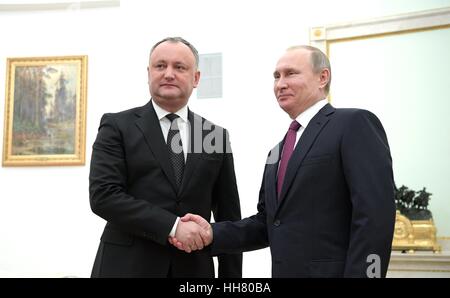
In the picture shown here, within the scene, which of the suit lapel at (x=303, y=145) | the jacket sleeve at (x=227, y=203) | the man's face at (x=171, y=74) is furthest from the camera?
the jacket sleeve at (x=227, y=203)

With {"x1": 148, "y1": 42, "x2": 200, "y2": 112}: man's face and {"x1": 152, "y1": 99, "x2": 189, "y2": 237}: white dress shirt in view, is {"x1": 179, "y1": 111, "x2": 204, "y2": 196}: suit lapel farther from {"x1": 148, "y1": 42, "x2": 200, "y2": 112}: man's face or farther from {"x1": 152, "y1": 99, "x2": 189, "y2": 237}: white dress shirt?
{"x1": 148, "y1": 42, "x2": 200, "y2": 112}: man's face

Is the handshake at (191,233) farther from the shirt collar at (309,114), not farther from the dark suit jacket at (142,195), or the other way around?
the shirt collar at (309,114)

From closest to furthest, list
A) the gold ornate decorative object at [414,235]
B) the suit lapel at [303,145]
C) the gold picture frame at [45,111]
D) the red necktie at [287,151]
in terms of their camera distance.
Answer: the suit lapel at [303,145]
the red necktie at [287,151]
the gold ornate decorative object at [414,235]
the gold picture frame at [45,111]

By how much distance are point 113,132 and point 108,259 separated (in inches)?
27.6

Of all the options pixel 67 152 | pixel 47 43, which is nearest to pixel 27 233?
pixel 67 152

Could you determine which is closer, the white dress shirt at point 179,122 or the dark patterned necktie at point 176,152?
the dark patterned necktie at point 176,152

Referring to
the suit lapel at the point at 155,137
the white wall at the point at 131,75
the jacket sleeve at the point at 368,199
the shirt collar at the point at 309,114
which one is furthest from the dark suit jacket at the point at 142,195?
the white wall at the point at 131,75

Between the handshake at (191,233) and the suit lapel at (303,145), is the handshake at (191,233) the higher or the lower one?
the lower one

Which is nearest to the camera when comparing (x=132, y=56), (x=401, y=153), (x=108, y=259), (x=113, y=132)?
(x=108, y=259)

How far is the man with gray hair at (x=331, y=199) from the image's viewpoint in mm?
2131

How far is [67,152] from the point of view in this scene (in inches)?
331

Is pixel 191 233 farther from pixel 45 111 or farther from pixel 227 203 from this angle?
pixel 45 111

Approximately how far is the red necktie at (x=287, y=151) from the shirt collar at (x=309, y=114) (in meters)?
0.03
